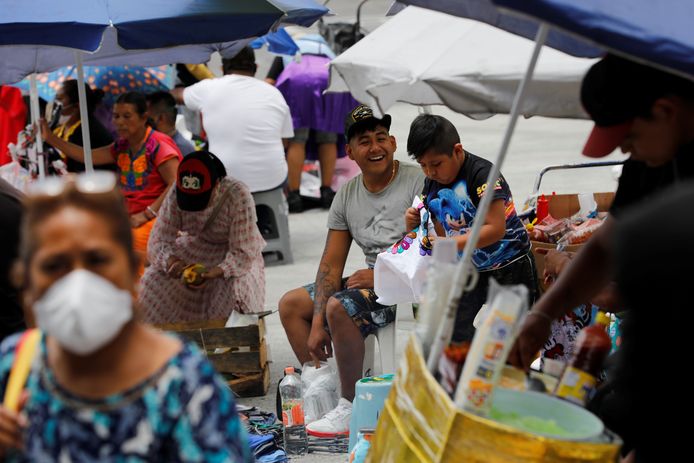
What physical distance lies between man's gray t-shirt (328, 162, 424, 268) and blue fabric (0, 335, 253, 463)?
3725mm

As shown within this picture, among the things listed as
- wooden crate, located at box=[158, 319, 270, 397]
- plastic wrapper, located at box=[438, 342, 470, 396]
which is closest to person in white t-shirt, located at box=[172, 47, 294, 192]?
wooden crate, located at box=[158, 319, 270, 397]

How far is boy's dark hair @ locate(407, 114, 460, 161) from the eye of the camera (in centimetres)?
511

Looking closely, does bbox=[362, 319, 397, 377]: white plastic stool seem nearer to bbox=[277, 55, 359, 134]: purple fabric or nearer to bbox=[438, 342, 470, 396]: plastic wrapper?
bbox=[438, 342, 470, 396]: plastic wrapper

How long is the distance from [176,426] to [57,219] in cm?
46

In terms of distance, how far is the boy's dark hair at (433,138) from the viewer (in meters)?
5.11

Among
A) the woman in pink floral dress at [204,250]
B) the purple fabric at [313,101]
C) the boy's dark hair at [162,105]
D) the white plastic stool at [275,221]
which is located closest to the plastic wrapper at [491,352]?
the woman in pink floral dress at [204,250]

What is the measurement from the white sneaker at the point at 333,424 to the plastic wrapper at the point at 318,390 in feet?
0.45

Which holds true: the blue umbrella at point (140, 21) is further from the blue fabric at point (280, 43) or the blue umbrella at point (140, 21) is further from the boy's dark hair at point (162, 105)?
the blue fabric at point (280, 43)

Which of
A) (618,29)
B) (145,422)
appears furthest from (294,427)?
(145,422)

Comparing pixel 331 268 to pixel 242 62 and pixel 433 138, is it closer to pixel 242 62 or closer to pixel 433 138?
pixel 433 138

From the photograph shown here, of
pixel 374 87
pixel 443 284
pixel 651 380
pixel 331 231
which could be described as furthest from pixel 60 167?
pixel 651 380

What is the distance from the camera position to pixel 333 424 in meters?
5.56

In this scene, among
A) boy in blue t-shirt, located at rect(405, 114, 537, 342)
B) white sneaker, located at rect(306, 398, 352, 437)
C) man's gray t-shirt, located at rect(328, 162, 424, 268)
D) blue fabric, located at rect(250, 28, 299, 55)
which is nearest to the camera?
boy in blue t-shirt, located at rect(405, 114, 537, 342)

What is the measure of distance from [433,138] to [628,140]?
84.3 inches
